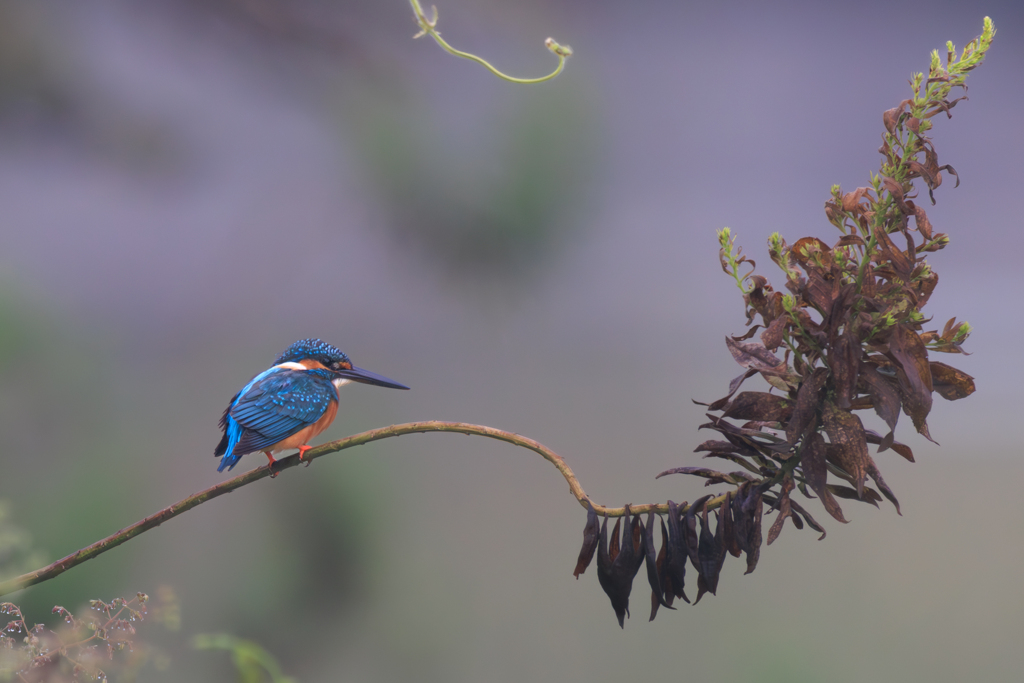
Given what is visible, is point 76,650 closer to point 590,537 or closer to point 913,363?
point 590,537

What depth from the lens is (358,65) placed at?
119 cm

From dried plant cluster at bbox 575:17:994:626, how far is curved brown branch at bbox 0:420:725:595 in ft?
0.07

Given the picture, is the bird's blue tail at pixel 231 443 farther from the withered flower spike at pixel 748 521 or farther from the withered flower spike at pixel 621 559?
the withered flower spike at pixel 748 521

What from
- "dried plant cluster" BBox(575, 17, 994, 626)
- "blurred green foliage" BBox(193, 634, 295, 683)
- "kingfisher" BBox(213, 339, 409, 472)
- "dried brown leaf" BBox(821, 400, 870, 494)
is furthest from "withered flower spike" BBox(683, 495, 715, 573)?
"blurred green foliage" BBox(193, 634, 295, 683)

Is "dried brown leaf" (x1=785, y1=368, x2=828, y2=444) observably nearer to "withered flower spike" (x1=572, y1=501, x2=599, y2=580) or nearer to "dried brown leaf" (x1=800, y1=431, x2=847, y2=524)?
"dried brown leaf" (x1=800, y1=431, x2=847, y2=524)

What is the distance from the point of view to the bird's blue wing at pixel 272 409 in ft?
2.15

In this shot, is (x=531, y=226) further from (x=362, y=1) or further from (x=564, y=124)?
(x=362, y=1)

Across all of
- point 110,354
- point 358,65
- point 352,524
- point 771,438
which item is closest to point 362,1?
point 358,65

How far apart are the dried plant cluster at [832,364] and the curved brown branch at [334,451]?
2cm

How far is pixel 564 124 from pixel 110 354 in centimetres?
88

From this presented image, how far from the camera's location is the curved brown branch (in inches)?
22.5

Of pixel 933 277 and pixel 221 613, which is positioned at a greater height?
pixel 933 277

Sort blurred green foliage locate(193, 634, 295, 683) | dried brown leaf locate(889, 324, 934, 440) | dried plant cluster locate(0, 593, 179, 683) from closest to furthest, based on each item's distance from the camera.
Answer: dried brown leaf locate(889, 324, 934, 440)
dried plant cluster locate(0, 593, 179, 683)
blurred green foliage locate(193, 634, 295, 683)

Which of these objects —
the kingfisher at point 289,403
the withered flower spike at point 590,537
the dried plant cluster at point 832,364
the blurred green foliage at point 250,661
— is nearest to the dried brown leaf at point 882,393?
the dried plant cluster at point 832,364
